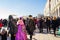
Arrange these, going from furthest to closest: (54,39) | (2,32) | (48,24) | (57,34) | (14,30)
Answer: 1. (48,24)
2. (57,34)
3. (54,39)
4. (14,30)
5. (2,32)

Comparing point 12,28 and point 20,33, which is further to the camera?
point 20,33

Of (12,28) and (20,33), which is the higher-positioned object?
(12,28)

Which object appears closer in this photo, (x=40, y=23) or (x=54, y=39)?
(x=54, y=39)

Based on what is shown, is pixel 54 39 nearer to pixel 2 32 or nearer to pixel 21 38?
pixel 21 38

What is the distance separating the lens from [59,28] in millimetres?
22422

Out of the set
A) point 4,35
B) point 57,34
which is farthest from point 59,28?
point 4,35

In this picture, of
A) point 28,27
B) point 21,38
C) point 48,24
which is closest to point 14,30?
point 21,38

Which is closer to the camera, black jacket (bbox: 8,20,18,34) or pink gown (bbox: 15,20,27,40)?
black jacket (bbox: 8,20,18,34)

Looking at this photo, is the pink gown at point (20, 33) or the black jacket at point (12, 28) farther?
the pink gown at point (20, 33)

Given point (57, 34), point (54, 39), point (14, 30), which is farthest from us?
point (57, 34)

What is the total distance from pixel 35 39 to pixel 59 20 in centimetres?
437

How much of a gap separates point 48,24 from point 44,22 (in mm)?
820

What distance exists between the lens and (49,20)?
24.6 m

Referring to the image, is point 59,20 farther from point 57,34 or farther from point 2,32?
point 2,32
